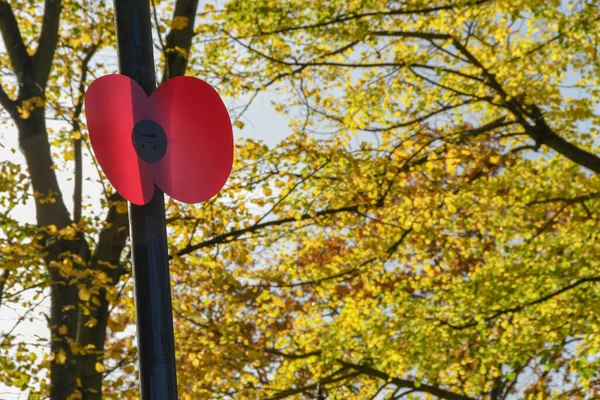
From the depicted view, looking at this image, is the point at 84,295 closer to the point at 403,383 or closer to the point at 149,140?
the point at 149,140

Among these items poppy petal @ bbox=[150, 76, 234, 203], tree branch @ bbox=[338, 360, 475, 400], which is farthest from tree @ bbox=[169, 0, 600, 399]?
poppy petal @ bbox=[150, 76, 234, 203]

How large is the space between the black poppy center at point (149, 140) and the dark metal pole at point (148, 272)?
0.12 metres

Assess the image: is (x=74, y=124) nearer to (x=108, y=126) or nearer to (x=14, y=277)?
(x=14, y=277)

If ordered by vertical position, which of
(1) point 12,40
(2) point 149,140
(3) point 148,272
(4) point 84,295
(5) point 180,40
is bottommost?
(3) point 148,272

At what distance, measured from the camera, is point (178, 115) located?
245 centimetres

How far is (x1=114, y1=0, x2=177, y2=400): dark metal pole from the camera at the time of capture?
219 cm

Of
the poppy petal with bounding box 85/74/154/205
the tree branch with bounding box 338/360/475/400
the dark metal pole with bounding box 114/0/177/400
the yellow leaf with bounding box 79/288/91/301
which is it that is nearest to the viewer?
the dark metal pole with bounding box 114/0/177/400

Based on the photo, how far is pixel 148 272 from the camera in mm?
2227

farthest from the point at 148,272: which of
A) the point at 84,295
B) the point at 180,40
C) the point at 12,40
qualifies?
the point at 12,40

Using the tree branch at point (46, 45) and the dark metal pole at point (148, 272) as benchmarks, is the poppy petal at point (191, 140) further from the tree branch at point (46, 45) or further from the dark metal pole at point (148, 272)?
the tree branch at point (46, 45)

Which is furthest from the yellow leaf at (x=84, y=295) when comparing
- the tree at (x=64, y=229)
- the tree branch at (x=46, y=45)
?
the tree branch at (x=46, y=45)

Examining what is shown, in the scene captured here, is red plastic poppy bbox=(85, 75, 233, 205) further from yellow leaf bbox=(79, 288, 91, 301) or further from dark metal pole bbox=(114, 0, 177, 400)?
yellow leaf bbox=(79, 288, 91, 301)

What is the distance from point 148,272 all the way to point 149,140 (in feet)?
1.46

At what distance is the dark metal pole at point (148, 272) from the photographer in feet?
7.19
